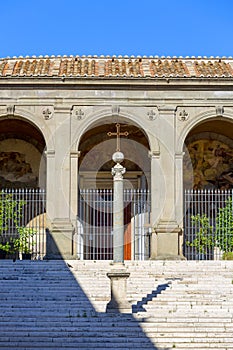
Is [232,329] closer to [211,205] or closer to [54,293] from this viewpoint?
[54,293]

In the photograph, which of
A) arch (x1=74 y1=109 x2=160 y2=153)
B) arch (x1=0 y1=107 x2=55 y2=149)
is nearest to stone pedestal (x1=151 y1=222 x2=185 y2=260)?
arch (x1=74 y1=109 x2=160 y2=153)

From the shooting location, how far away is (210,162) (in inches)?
964

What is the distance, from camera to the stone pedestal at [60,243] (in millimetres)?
20656

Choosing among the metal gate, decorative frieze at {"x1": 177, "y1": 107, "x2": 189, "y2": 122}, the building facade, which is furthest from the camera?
the metal gate

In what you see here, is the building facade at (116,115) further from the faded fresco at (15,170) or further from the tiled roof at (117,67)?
the faded fresco at (15,170)

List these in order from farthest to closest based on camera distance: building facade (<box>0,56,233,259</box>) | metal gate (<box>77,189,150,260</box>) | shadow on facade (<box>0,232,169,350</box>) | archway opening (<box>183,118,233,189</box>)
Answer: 1. archway opening (<box>183,118,233,189</box>)
2. metal gate (<box>77,189,150,260</box>)
3. building facade (<box>0,56,233,259</box>)
4. shadow on facade (<box>0,232,169,350</box>)

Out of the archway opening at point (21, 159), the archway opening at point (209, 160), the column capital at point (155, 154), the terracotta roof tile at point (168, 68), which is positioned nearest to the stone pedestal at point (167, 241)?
the column capital at point (155, 154)

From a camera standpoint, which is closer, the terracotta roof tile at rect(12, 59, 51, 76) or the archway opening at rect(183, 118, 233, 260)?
the archway opening at rect(183, 118, 233, 260)

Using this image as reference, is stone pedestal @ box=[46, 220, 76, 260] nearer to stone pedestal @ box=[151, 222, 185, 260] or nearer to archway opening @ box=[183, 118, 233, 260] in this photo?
stone pedestal @ box=[151, 222, 185, 260]

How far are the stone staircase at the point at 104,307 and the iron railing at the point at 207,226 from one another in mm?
2997

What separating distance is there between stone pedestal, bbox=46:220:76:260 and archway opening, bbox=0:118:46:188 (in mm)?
3643

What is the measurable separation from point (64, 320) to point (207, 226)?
29.5 ft

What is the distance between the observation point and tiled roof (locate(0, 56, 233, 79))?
21.6 m

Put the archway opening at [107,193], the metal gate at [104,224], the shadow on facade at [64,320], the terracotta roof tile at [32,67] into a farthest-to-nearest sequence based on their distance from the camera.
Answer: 1. the archway opening at [107,193]
2. the metal gate at [104,224]
3. the terracotta roof tile at [32,67]
4. the shadow on facade at [64,320]
